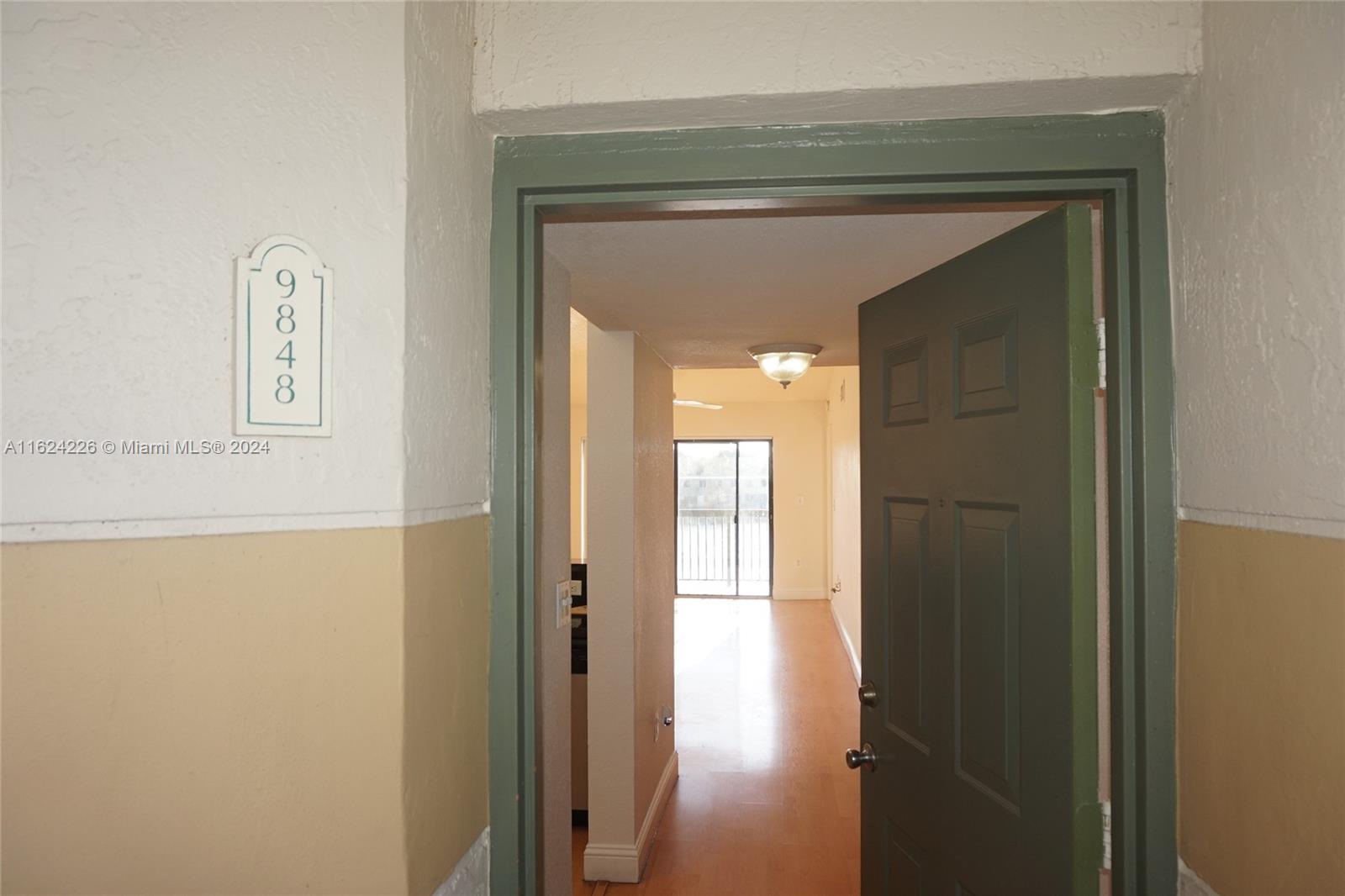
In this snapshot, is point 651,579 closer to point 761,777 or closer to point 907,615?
point 761,777

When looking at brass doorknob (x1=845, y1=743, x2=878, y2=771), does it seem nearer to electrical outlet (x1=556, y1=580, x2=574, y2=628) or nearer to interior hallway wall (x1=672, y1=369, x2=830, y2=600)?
electrical outlet (x1=556, y1=580, x2=574, y2=628)

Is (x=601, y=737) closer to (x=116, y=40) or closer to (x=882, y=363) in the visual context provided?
(x=882, y=363)

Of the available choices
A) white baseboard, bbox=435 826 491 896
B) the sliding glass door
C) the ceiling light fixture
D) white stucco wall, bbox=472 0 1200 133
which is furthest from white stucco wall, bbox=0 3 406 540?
the sliding glass door

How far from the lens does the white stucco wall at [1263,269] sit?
34.1 inches

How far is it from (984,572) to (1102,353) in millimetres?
464

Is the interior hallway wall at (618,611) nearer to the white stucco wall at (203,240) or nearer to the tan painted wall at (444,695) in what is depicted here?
the tan painted wall at (444,695)

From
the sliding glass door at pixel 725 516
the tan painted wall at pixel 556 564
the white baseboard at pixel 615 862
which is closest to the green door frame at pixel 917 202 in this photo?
the tan painted wall at pixel 556 564

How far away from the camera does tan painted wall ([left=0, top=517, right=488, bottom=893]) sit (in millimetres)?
849

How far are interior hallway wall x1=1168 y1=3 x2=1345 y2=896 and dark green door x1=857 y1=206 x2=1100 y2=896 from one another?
16cm

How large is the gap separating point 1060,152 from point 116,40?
129 centimetres

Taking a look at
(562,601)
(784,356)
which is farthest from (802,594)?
(562,601)

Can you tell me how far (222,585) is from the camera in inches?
36.9

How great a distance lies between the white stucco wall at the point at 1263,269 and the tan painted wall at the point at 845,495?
466cm

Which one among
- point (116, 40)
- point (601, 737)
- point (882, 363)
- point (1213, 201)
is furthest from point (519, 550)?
point (601, 737)
